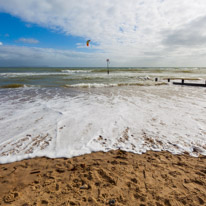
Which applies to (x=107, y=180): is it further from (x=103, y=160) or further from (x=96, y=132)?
(x=96, y=132)

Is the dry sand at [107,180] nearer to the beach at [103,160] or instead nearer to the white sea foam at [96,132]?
the beach at [103,160]

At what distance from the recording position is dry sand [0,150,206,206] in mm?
2332

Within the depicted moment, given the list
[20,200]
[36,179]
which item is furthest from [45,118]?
[20,200]

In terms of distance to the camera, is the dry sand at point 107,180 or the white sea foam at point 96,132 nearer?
the dry sand at point 107,180

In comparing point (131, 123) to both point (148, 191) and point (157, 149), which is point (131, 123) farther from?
point (148, 191)

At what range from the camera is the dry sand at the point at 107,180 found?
233 cm

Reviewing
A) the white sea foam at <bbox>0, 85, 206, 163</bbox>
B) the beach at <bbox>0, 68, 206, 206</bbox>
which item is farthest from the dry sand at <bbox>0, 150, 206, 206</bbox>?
the white sea foam at <bbox>0, 85, 206, 163</bbox>

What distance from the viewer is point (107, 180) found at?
9.04 ft

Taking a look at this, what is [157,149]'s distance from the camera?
3900 mm

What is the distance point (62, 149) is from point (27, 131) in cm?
190

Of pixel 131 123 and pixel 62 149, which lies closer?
pixel 62 149

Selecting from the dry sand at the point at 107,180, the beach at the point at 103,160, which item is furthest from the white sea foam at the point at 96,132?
the dry sand at the point at 107,180

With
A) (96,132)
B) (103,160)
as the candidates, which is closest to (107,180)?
(103,160)

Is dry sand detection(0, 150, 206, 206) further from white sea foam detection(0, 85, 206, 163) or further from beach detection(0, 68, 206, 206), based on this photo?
white sea foam detection(0, 85, 206, 163)
